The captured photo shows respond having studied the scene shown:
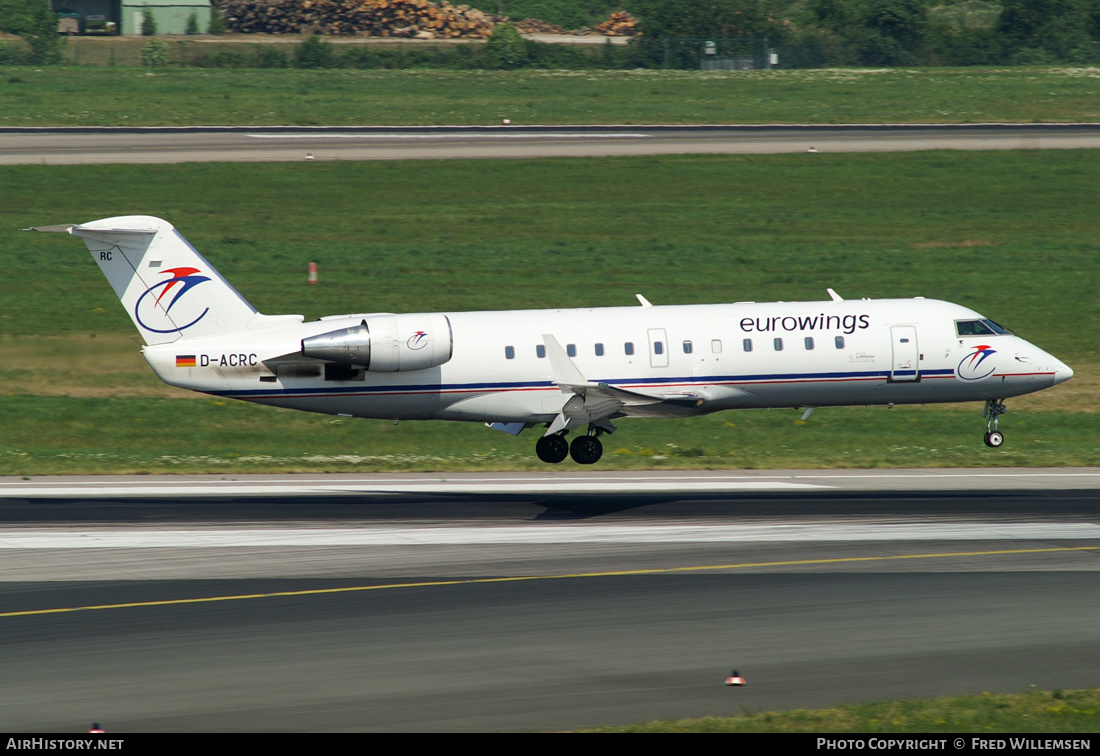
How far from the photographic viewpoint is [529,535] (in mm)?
25297

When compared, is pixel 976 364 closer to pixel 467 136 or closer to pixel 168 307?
pixel 168 307

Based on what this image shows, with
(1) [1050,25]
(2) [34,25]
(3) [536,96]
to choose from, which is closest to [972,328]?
(3) [536,96]

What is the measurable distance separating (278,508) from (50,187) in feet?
117

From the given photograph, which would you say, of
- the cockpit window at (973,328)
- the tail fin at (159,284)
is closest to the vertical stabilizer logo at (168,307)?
the tail fin at (159,284)

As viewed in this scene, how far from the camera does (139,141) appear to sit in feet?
211

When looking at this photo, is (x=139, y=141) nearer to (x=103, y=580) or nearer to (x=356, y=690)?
(x=103, y=580)

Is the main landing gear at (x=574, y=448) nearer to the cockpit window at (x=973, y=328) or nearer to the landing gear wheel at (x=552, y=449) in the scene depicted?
the landing gear wheel at (x=552, y=449)

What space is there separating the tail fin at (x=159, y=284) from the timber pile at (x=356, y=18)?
7888 cm

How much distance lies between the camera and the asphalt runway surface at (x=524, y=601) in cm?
1577

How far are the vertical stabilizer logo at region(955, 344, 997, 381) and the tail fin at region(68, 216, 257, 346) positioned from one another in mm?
17414

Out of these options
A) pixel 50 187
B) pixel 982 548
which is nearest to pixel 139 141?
pixel 50 187

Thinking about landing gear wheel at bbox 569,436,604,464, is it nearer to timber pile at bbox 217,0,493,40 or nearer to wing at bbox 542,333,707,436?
wing at bbox 542,333,707,436

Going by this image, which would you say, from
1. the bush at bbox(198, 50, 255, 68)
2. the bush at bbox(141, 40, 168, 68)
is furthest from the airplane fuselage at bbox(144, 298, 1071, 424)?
the bush at bbox(141, 40, 168, 68)

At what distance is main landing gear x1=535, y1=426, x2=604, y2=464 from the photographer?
3312 cm
